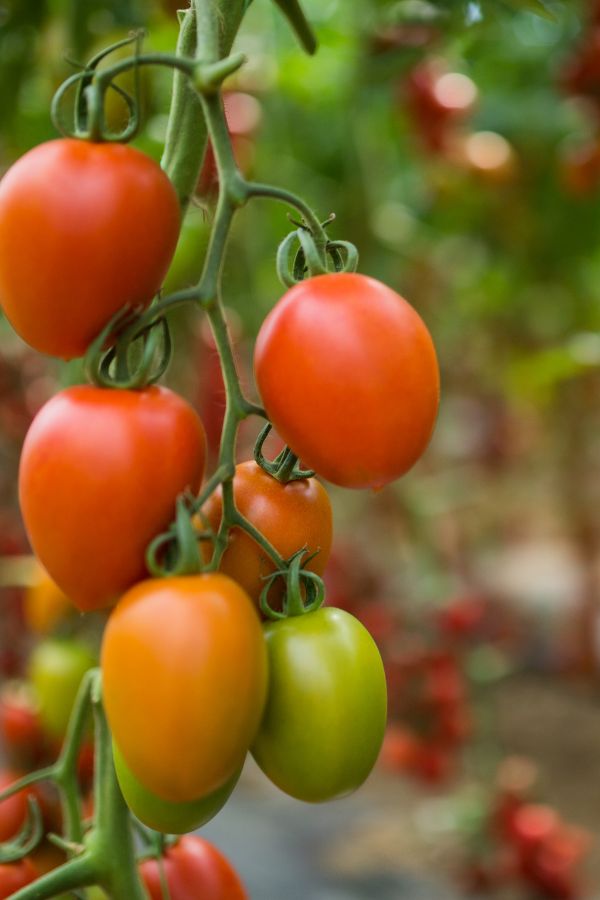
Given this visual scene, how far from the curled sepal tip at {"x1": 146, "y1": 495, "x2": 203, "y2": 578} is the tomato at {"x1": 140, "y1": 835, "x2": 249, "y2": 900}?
205 mm

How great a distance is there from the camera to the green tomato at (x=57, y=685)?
90 centimetres

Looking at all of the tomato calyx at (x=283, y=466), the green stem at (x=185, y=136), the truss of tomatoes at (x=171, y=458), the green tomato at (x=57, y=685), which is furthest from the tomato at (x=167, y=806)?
the green tomato at (x=57, y=685)

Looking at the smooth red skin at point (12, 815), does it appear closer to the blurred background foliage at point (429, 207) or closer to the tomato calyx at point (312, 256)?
the blurred background foliage at point (429, 207)

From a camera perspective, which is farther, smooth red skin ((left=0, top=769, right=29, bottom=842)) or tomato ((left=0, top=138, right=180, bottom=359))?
smooth red skin ((left=0, top=769, right=29, bottom=842))

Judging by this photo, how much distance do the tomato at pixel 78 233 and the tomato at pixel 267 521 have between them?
0.27ft

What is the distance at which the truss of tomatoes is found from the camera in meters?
0.31

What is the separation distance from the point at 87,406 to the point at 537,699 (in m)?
2.37

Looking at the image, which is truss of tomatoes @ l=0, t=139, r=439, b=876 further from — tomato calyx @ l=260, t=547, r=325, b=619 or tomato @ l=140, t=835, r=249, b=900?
tomato @ l=140, t=835, r=249, b=900

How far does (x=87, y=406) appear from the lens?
0.33 metres

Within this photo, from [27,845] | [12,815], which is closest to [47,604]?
[12,815]

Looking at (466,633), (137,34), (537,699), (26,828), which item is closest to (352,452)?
(137,34)

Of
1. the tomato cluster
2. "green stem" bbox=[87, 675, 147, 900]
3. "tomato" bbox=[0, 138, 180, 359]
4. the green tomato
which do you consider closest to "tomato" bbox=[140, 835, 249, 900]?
"green stem" bbox=[87, 675, 147, 900]

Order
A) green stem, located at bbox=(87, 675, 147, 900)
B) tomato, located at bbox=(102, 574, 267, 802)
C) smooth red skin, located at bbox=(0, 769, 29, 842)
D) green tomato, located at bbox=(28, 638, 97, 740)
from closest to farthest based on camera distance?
tomato, located at bbox=(102, 574, 267, 802)
green stem, located at bbox=(87, 675, 147, 900)
smooth red skin, located at bbox=(0, 769, 29, 842)
green tomato, located at bbox=(28, 638, 97, 740)

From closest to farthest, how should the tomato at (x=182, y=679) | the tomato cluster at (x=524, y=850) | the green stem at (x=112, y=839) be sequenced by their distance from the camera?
the tomato at (x=182, y=679) < the green stem at (x=112, y=839) < the tomato cluster at (x=524, y=850)
